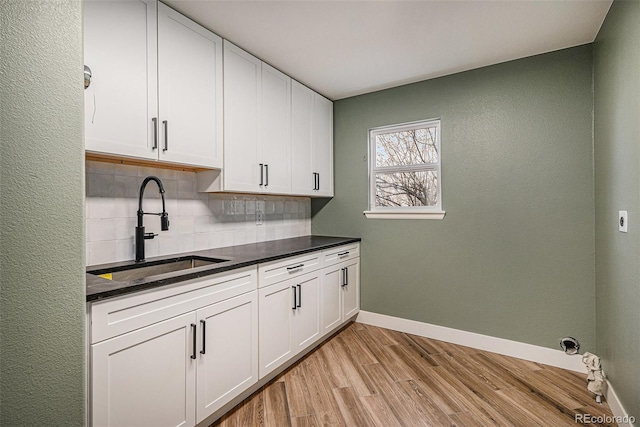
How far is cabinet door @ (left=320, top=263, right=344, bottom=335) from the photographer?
2.79 meters

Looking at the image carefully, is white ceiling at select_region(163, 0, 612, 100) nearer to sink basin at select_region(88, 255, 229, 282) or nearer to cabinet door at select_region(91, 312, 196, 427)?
sink basin at select_region(88, 255, 229, 282)

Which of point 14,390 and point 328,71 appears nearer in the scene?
point 14,390

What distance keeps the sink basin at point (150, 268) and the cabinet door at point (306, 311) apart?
677 mm

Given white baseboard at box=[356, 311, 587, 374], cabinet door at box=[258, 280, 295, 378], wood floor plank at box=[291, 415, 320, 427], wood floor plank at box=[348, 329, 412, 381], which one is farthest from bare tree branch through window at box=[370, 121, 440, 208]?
wood floor plank at box=[291, 415, 320, 427]

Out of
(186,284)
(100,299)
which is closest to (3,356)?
(100,299)

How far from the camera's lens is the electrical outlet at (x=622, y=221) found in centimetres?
173

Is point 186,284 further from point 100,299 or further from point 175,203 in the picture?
point 175,203

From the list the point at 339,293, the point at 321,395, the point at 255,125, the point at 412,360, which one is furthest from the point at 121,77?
the point at 412,360

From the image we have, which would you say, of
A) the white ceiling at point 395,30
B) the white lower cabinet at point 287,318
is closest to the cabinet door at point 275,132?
the white ceiling at point 395,30

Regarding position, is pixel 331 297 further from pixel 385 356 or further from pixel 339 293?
pixel 385 356

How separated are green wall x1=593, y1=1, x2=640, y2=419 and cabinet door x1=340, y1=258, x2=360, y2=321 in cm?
189

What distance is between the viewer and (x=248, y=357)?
1.99 meters

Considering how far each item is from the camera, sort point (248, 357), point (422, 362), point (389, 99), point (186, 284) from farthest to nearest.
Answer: point (389, 99)
point (422, 362)
point (248, 357)
point (186, 284)

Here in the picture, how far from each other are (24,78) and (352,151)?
289cm
